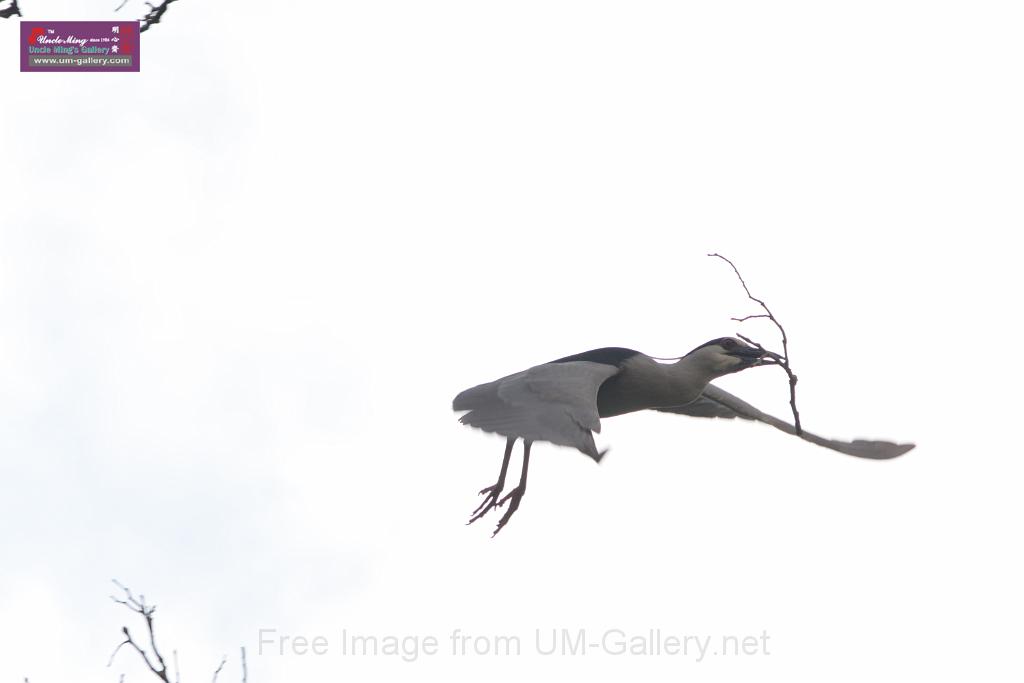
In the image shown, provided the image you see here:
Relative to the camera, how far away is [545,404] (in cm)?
831

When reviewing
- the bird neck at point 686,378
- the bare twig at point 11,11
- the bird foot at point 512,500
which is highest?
the bare twig at point 11,11

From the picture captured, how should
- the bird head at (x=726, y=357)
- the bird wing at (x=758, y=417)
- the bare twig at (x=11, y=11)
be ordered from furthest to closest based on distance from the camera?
the bird wing at (x=758, y=417) < the bird head at (x=726, y=357) < the bare twig at (x=11, y=11)

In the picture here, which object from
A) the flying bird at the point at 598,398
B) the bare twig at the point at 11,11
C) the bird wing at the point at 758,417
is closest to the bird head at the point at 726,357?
the flying bird at the point at 598,398

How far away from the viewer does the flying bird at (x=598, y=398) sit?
8.12 metres

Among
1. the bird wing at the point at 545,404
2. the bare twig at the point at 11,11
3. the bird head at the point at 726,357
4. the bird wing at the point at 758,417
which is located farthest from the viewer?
Result: the bird wing at the point at 758,417

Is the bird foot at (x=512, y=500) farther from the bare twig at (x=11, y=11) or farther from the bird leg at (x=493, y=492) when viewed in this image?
the bare twig at (x=11, y=11)

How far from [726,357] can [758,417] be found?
1.34m

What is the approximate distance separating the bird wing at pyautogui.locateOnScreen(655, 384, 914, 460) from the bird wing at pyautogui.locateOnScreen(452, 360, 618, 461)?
5.46ft

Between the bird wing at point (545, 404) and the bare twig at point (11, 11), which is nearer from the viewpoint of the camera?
the bare twig at point (11, 11)

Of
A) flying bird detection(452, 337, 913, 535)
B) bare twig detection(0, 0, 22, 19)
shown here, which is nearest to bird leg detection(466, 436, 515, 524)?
flying bird detection(452, 337, 913, 535)

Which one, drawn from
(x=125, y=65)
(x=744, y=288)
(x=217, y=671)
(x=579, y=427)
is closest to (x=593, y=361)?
(x=579, y=427)

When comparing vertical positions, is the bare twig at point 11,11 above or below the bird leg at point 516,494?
above

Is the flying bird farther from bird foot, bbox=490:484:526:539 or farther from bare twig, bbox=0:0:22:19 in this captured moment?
bare twig, bbox=0:0:22:19

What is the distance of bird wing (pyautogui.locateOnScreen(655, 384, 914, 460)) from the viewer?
10508mm
